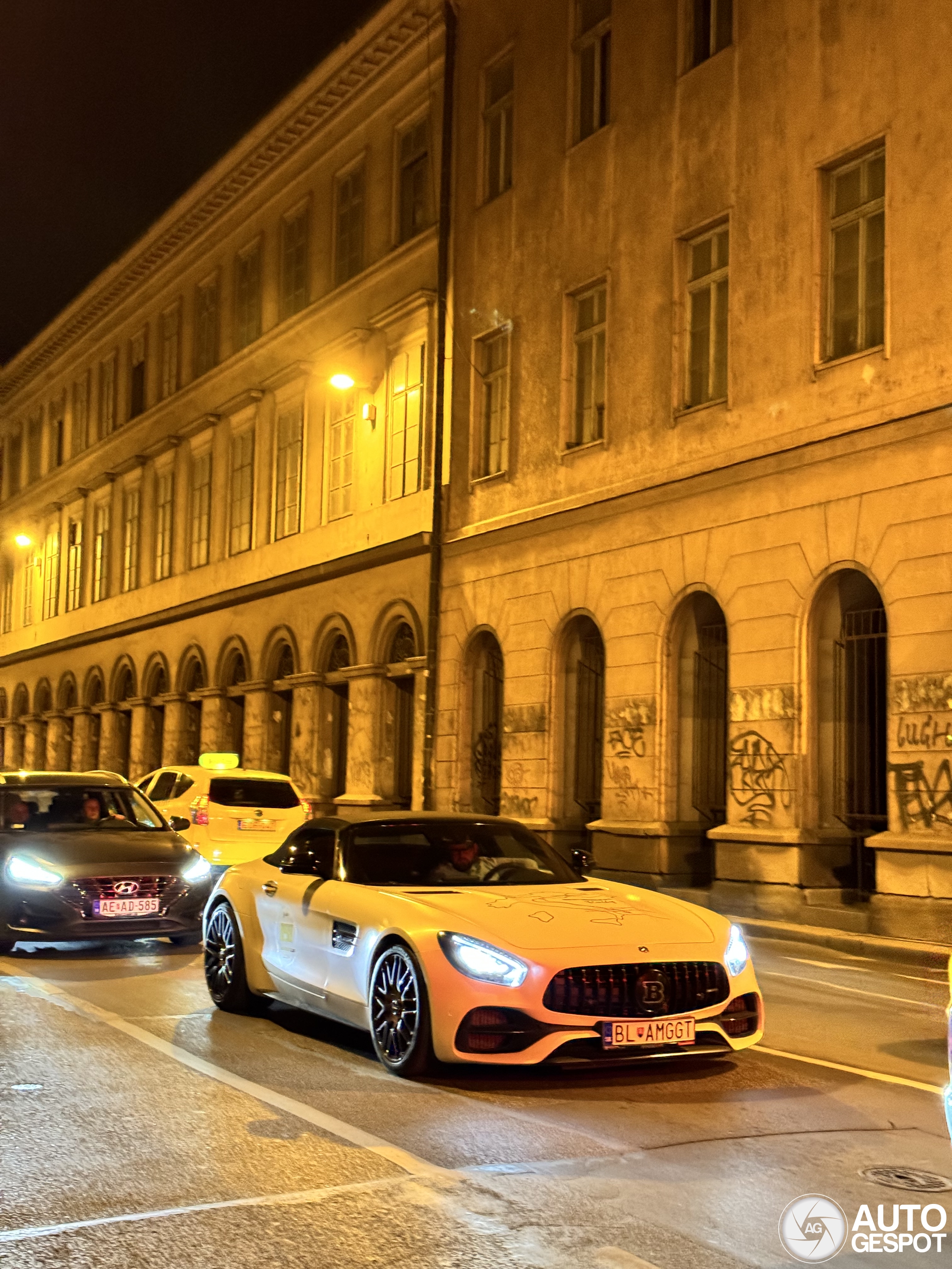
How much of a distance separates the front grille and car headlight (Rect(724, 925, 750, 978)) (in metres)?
0.21

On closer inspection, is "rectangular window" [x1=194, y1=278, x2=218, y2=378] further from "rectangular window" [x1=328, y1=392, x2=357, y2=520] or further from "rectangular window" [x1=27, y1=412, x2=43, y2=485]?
"rectangular window" [x1=27, y1=412, x2=43, y2=485]

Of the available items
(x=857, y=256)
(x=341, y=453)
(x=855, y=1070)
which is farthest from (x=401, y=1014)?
(x=341, y=453)

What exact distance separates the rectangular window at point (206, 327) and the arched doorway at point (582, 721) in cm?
1716

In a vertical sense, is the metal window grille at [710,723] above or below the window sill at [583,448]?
below

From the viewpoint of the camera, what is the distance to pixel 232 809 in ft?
68.9

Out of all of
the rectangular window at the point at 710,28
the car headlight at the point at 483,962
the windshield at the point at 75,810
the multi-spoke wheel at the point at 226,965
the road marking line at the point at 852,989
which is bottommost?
the road marking line at the point at 852,989

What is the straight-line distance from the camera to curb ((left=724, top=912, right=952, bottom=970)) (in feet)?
48.3

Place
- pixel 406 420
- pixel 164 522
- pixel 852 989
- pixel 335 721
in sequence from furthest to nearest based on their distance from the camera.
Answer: pixel 164 522 < pixel 335 721 < pixel 406 420 < pixel 852 989

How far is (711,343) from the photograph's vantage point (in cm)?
2083

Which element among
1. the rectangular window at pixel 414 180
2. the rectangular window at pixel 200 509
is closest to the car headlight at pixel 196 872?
the rectangular window at pixel 414 180

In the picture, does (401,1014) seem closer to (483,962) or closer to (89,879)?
(483,962)

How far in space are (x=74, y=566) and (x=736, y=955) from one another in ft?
139

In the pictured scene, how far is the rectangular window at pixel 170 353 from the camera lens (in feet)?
132

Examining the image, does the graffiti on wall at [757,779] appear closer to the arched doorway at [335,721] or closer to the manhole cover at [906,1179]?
the arched doorway at [335,721]
